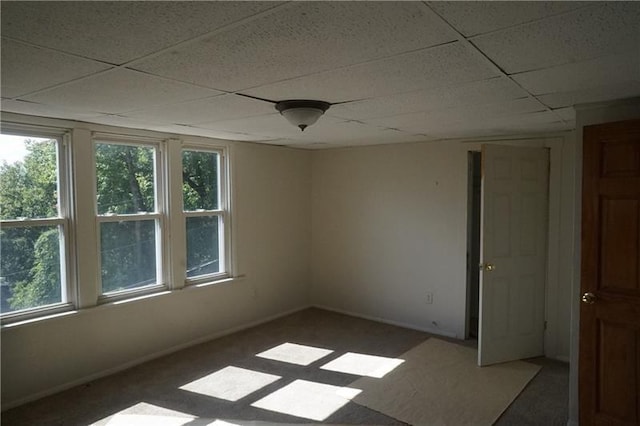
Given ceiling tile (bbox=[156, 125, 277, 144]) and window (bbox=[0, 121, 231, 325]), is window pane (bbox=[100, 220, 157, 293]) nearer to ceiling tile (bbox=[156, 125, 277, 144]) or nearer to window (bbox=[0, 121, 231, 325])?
A: window (bbox=[0, 121, 231, 325])

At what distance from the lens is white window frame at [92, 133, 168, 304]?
3.59 meters

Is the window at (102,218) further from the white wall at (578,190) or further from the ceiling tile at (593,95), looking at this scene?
the white wall at (578,190)

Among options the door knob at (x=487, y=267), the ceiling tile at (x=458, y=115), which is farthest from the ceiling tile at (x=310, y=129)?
the door knob at (x=487, y=267)

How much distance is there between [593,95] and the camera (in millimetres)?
2451

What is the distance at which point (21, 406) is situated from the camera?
3.07 metres

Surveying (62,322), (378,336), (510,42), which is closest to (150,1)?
(510,42)

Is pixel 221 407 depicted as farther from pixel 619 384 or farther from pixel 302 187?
pixel 302 187

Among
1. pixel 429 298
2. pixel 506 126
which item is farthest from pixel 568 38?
pixel 429 298

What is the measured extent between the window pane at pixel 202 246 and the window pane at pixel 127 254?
1.36 feet

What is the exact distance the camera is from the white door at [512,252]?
149 inches

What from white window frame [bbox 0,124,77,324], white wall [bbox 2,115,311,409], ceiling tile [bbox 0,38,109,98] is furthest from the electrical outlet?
ceiling tile [bbox 0,38,109,98]

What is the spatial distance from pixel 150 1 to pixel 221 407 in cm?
279

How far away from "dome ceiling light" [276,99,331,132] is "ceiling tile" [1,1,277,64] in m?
1.04

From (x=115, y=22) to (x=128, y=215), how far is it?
9.11 feet
